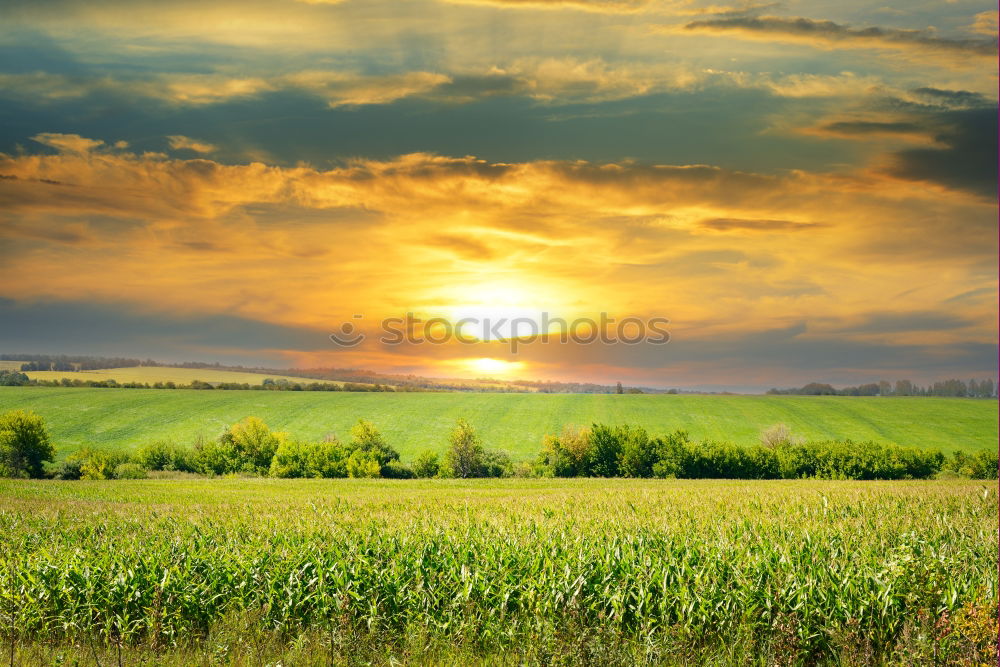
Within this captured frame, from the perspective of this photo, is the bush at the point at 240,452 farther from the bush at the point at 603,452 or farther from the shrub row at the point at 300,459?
the bush at the point at 603,452

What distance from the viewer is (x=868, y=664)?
1050 cm

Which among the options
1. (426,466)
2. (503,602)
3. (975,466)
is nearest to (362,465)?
(426,466)

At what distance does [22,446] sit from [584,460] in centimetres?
4473

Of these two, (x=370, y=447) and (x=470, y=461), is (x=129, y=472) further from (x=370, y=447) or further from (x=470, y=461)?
(x=470, y=461)

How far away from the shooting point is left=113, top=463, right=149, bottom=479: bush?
51312 mm

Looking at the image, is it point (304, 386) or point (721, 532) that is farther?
point (304, 386)

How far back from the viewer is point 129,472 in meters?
51.9

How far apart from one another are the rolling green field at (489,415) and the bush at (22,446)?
71.3ft

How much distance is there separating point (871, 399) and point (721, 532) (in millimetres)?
139052

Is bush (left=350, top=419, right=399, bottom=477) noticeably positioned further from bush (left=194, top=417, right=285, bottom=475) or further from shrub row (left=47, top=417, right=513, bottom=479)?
bush (left=194, top=417, right=285, bottom=475)

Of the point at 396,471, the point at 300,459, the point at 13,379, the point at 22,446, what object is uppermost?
the point at 13,379

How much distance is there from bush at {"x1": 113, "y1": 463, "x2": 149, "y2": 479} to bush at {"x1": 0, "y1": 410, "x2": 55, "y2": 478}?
4.46 meters

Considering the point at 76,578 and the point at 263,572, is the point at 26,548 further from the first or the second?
the point at 263,572

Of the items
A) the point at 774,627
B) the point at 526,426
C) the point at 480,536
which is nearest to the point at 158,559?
the point at 480,536
